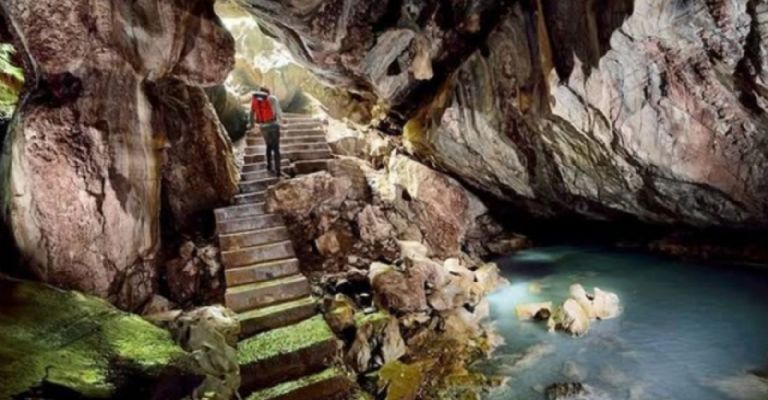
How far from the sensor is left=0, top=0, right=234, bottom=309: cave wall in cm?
521

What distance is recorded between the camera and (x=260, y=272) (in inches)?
283

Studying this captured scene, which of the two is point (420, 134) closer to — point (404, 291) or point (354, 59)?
point (354, 59)

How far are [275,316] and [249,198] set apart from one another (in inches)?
138

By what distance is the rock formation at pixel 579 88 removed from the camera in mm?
7090

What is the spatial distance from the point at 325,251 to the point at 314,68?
5124 mm

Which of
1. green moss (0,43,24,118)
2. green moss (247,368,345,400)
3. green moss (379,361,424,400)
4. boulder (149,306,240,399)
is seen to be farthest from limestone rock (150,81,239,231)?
green moss (379,361,424,400)

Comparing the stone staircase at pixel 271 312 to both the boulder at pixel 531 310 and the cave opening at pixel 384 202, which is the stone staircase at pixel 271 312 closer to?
the cave opening at pixel 384 202

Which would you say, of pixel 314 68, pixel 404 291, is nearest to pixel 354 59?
pixel 314 68

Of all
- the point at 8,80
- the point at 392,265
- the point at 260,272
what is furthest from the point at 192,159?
the point at 392,265

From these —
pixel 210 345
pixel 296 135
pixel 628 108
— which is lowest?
pixel 210 345


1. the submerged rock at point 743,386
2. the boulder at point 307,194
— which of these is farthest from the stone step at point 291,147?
the submerged rock at point 743,386

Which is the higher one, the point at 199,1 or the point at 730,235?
the point at 199,1

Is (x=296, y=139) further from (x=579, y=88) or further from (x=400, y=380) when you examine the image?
(x=400, y=380)

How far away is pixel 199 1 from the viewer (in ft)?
24.4
